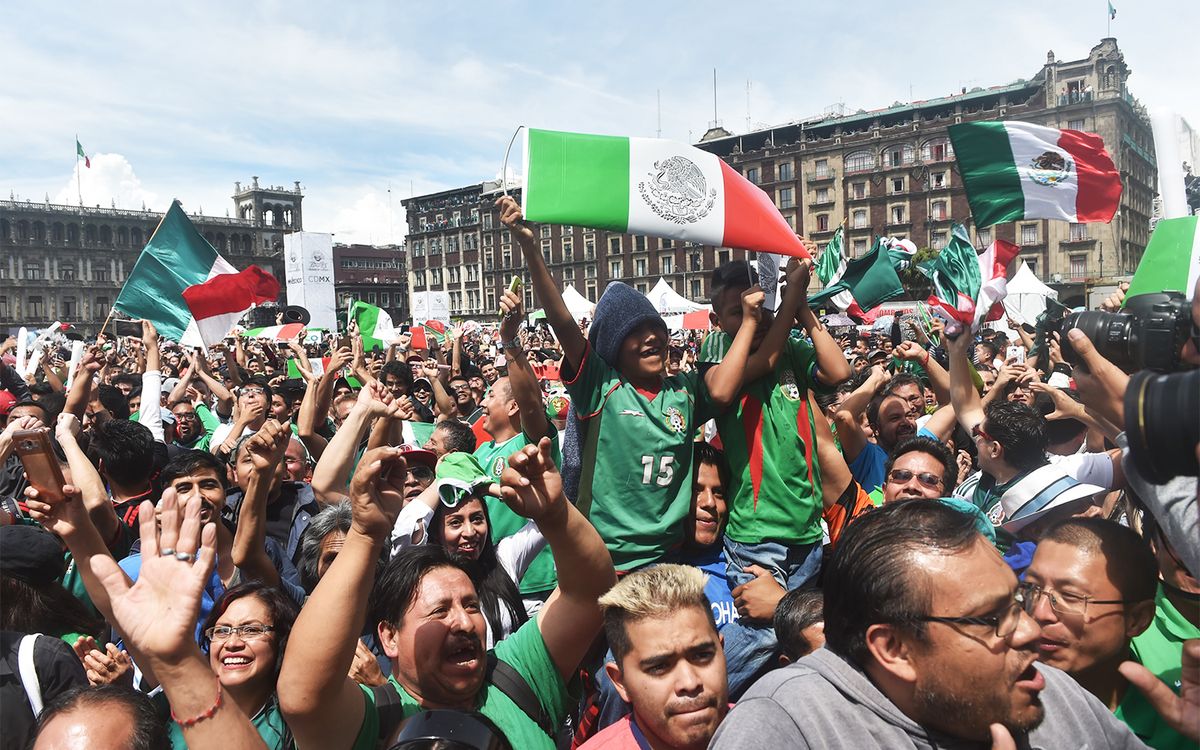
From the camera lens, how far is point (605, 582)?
8.05ft

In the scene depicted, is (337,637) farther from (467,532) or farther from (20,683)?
(467,532)

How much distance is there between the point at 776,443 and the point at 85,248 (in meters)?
71.6

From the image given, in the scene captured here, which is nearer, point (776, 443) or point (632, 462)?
point (632, 462)

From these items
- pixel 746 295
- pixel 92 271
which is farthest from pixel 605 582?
pixel 92 271

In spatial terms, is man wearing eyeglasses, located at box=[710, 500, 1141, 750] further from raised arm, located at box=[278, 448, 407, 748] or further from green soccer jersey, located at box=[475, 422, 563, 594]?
green soccer jersey, located at box=[475, 422, 563, 594]

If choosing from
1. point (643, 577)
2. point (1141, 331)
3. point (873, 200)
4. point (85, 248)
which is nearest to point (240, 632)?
point (643, 577)

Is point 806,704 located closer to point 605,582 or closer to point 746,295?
point 605,582

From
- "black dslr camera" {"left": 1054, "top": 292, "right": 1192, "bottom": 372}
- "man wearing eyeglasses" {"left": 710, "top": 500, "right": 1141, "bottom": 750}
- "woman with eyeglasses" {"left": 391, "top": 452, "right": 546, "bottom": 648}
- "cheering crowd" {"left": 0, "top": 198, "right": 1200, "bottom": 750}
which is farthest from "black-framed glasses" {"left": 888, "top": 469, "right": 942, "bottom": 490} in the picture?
"man wearing eyeglasses" {"left": 710, "top": 500, "right": 1141, "bottom": 750}

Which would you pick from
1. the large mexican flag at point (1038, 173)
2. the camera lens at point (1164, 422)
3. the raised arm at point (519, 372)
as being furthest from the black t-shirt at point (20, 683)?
the large mexican flag at point (1038, 173)

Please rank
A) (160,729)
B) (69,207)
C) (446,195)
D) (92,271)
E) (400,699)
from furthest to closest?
(446,195), (92,271), (69,207), (400,699), (160,729)

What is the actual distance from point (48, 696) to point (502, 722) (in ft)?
4.71

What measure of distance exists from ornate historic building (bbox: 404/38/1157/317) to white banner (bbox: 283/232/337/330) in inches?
1288

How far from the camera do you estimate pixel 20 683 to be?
100 inches

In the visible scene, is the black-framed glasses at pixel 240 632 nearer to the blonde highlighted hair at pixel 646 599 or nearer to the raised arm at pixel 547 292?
the blonde highlighted hair at pixel 646 599
